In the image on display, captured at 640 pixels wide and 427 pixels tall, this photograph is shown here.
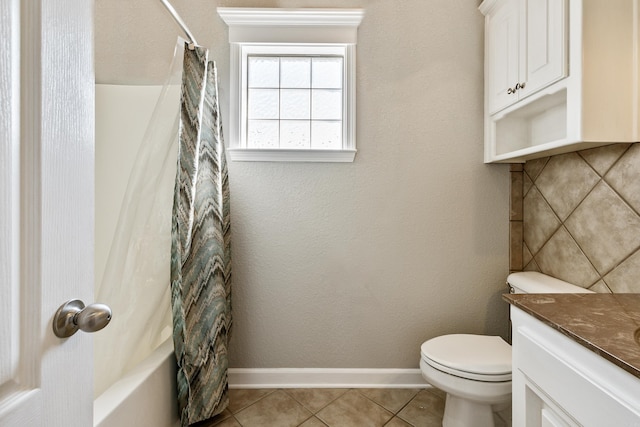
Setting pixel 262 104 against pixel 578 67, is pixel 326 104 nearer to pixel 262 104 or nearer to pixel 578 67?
pixel 262 104

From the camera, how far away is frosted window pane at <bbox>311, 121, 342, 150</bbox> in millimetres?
1924

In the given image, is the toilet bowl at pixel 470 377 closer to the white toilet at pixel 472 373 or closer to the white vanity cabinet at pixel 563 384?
the white toilet at pixel 472 373

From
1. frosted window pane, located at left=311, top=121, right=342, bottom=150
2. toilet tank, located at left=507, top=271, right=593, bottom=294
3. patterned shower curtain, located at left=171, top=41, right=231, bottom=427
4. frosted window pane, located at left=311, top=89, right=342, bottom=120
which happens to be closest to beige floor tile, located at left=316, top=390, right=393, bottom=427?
patterned shower curtain, located at left=171, top=41, right=231, bottom=427

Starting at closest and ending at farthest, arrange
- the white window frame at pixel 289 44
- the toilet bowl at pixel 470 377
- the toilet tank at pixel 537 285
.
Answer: the toilet bowl at pixel 470 377
the toilet tank at pixel 537 285
the white window frame at pixel 289 44

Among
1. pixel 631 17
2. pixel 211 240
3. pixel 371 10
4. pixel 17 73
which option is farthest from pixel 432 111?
pixel 17 73

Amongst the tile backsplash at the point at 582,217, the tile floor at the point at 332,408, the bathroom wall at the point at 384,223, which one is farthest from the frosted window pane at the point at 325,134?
the tile floor at the point at 332,408

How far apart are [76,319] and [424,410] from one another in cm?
171

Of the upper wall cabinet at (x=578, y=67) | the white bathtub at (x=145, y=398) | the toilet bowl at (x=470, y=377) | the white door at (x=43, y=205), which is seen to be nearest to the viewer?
the white door at (x=43, y=205)

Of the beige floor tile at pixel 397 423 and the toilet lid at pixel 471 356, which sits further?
the beige floor tile at pixel 397 423

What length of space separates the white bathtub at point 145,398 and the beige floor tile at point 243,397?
1.09 feet

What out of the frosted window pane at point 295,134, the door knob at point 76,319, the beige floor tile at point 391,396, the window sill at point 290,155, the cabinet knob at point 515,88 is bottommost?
the beige floor tile at point 391,396

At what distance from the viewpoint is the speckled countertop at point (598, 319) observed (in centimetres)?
63

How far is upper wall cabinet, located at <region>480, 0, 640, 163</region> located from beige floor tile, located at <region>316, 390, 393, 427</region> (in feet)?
5.03

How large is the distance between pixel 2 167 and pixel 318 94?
1.70 meters
